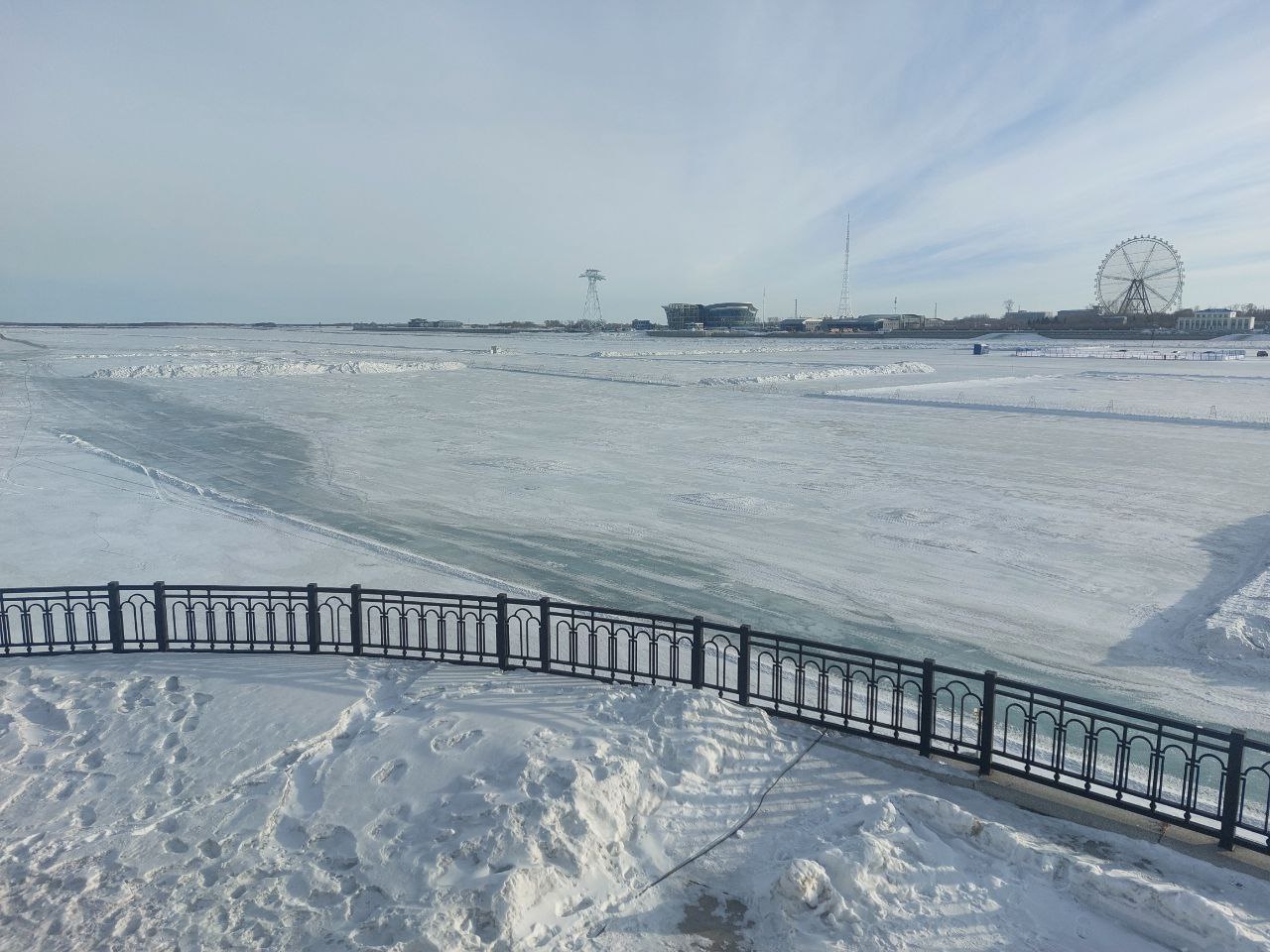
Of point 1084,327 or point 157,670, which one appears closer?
point 157,670

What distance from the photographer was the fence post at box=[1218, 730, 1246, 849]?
19.1ft

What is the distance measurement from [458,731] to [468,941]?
2540 millimetres

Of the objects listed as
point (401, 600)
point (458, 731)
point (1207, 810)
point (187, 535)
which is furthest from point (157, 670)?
point (1207, 810)

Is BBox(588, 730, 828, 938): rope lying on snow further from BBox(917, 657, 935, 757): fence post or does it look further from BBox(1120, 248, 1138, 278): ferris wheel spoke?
BBox(1120, 248, 1138, 278): ferris wheel spoke

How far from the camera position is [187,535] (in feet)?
49.0

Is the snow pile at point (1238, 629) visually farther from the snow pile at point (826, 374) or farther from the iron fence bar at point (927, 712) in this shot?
the snow pile at point (826, 374)

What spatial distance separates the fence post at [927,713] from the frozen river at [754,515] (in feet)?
8.68

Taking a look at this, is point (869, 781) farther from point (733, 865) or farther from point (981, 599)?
point (981, 599)

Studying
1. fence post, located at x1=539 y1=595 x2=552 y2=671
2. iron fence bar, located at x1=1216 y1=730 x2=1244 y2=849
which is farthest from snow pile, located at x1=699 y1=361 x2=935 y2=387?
iron fence bar, located at x1=1216 y1=730 x2=1244 y2=849

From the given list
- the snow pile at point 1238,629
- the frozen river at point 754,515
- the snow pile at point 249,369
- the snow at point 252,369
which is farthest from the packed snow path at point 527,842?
the snow at point 252,369

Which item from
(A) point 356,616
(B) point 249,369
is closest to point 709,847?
(A) point 356,616

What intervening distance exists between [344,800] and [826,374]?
5272cm

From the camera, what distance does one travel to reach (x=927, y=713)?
7.34 metres

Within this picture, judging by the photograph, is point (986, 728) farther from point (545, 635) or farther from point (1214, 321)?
point (1214, 321)
